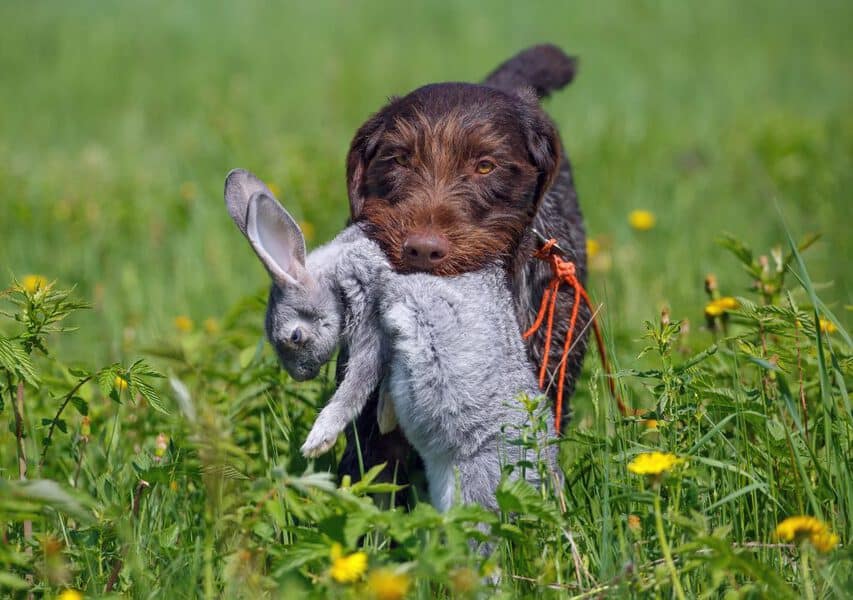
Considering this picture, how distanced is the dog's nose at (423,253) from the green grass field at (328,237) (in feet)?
2.11

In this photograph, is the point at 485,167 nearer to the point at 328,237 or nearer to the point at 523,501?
the point at 523,501

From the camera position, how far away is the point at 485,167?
3684 millimetres

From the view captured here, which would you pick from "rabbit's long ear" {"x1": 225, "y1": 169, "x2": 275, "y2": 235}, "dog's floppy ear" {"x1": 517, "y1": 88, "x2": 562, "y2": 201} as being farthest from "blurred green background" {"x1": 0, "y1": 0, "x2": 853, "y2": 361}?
"rabbit's long ear" {"x1": 225, "y1": 169, "x2": 275, "y2": 235}

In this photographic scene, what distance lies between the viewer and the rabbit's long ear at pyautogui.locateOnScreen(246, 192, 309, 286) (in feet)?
9.20

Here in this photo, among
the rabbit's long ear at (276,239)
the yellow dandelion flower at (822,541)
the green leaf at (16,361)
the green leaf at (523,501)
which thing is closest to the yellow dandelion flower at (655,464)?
the green leaf at (523,501)

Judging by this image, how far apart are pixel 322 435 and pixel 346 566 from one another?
48cm

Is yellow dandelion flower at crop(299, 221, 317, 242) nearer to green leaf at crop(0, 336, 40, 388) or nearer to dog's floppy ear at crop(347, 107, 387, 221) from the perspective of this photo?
dog's floppy ear at crop(347, 107, 387, 221)

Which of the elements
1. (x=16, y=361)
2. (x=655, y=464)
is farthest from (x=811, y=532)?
(x=16, y=361)

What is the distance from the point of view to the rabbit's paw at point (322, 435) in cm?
286

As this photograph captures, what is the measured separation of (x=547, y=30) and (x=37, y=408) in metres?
10.3

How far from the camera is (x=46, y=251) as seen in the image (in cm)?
680

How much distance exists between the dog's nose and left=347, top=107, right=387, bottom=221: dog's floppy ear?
746 mm

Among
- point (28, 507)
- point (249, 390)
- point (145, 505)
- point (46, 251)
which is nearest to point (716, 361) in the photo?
point (249, 390)

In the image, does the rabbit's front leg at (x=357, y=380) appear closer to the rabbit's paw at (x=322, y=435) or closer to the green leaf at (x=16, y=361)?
the rabbit's paw at (x=322, y=435)
